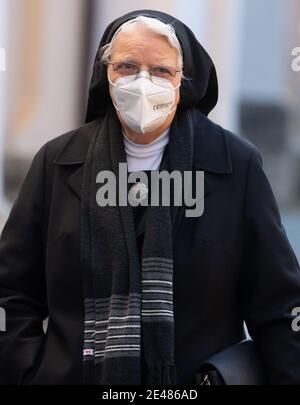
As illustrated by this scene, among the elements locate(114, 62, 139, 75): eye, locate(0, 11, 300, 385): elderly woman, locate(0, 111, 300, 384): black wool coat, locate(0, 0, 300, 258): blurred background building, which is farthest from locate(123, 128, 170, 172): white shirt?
locate(0, 0, 300, 258): blurred background building

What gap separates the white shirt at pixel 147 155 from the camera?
289cm

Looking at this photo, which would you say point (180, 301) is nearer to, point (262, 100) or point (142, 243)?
point (142, 243)

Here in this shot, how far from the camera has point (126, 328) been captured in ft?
8.89

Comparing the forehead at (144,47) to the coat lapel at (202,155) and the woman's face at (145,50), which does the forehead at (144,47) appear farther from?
the coat lapel at (202,155)

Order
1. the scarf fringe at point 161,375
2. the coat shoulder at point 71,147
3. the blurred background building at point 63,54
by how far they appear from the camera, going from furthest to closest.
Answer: the blurred background building at point 63,54 → the coat shoulder at point 71,147 → the scarf fringe at point 161,375

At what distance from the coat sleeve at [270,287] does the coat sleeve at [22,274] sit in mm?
635

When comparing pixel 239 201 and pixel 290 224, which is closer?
pixel 239 201

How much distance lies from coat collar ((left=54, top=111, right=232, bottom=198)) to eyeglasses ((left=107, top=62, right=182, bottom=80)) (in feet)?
0.53

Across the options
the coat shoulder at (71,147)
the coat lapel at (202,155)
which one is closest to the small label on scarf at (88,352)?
the coat lapel at (202,155)

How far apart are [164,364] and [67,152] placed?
2.41 feet

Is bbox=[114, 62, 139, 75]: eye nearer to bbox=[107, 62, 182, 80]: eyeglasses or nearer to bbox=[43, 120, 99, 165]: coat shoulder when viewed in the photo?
bbox=[107, 62, 182, 80]: eyeglasses

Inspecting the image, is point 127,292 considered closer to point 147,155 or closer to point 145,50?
point 147,155

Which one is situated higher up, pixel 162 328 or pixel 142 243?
pixel 142 243
